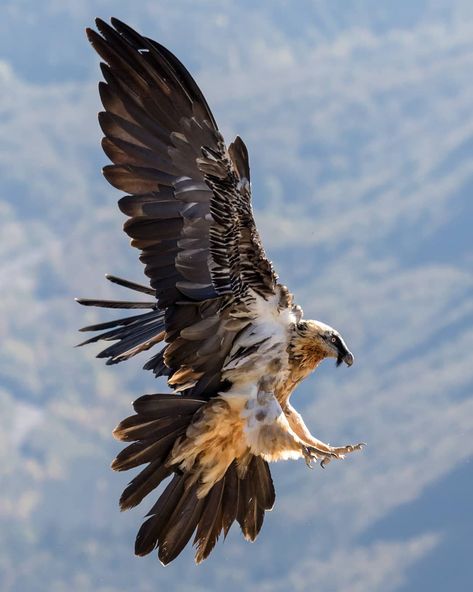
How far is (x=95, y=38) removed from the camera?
298 inches

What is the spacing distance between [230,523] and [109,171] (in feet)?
8.76

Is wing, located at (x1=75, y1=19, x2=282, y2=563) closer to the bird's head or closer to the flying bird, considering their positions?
the flying bird

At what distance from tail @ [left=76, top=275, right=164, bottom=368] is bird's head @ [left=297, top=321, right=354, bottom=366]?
5.17 feet

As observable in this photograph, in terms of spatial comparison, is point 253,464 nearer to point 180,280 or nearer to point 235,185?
point 180,280

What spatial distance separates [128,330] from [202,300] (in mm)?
1613

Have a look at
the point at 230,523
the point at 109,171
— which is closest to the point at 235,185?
the point at 109,171

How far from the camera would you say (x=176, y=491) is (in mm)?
7555

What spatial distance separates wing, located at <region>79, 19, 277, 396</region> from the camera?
751cm

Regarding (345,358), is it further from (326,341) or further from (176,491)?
(176,491)

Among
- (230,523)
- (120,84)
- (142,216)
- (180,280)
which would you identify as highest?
(120,84)

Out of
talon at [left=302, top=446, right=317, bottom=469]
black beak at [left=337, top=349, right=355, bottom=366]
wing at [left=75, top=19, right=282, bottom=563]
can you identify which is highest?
wing at [left=75, top=19, right=282, bottom=563]

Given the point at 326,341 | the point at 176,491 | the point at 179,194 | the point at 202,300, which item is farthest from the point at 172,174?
the point at 176,491

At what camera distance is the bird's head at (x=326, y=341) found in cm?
762

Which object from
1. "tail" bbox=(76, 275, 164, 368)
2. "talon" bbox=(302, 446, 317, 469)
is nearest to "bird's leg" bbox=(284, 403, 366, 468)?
"talon" bbox=(302, 446, 317, 469)
